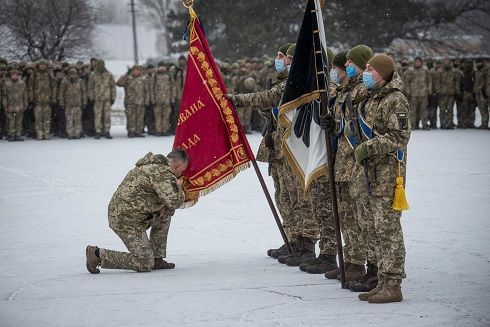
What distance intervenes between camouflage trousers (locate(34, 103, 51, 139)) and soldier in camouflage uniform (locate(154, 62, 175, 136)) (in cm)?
295

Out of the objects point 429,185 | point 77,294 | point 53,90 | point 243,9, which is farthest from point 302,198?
point 243,9

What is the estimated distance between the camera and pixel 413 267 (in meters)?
8.91

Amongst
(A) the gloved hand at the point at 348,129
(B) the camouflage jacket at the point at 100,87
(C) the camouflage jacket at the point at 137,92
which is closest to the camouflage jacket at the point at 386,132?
(A) the gloved hand at the point at 348,129

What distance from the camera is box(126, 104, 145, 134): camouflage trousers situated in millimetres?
27469

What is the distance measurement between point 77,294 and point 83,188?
784 centimetres

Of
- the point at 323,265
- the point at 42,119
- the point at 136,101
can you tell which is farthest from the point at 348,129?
the point at 136,101

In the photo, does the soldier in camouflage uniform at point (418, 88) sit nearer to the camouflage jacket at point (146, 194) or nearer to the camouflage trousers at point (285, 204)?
the camouflage trousers at point (285, 204)

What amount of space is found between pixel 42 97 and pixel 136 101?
2.70 m

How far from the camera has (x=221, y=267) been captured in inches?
364

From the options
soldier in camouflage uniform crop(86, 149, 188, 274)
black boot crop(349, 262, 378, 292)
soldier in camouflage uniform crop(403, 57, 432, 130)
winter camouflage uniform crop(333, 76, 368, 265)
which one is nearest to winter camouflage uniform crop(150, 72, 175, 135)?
soldier in camouflage uniform crop(403, 57, 432, 130)

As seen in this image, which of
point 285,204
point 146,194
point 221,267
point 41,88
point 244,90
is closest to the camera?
point 146,194

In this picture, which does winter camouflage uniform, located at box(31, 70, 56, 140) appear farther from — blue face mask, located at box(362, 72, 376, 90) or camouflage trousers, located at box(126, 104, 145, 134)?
blue face mask, located at box(362, 72, 376, 90)

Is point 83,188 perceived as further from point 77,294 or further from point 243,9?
point 243,9

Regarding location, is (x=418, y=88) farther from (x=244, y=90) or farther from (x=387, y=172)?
(x=387, y=172)
